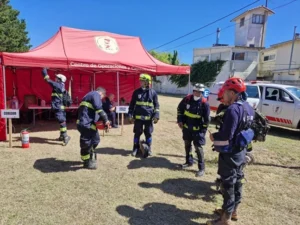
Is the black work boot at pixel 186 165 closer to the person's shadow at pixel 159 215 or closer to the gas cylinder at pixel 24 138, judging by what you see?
the person's shadow at pixel 159 215

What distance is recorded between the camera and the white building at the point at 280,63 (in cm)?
2683

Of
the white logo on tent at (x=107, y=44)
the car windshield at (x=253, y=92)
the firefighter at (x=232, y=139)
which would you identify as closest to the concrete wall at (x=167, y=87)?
the car windshield at (x=253, y=92)

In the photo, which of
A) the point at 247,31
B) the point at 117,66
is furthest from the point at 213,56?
the point at 117,66

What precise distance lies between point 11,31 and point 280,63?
29108mm

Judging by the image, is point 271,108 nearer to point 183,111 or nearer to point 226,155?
point 183,111

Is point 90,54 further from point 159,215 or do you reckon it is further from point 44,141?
point 159,215

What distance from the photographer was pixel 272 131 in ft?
32.4

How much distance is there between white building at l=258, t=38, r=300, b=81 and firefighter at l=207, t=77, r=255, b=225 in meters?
27.0

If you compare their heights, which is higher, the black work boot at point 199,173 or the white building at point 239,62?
the white building at point 239,62

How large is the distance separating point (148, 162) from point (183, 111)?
146 centimetres

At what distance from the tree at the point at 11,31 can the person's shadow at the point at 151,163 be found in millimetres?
22744

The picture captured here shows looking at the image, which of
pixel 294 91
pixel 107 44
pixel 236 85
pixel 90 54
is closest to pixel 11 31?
pixel 107 44

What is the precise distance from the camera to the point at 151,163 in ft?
18.3

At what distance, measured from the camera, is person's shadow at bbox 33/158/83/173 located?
16.4ft
